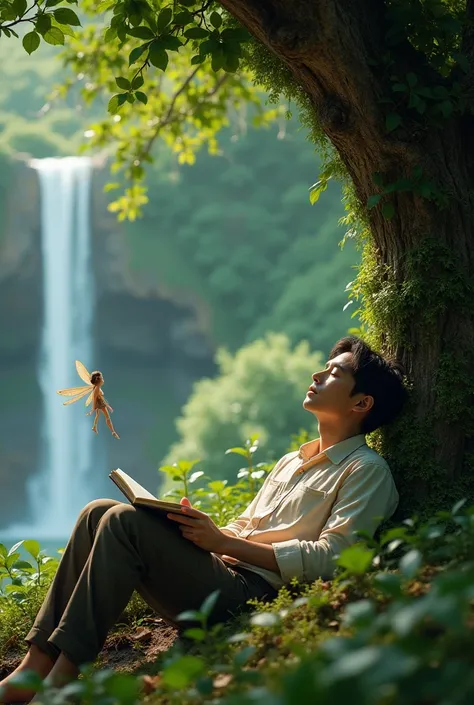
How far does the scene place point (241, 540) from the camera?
2.71 metres

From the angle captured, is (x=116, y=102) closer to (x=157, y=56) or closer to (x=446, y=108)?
(x=157, y=56)

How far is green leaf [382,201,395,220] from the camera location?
117 inches

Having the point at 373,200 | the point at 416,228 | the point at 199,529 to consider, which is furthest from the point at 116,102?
the point at 199,529

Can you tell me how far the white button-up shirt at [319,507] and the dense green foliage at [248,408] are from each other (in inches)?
449

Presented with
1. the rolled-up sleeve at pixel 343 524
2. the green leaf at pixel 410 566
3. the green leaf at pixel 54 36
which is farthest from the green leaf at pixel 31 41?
the green leaf at pixel 410 566

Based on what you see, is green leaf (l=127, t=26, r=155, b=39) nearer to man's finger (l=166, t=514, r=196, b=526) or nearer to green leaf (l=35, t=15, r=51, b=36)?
green leaf (l=35, t=15, r=51, b=36)

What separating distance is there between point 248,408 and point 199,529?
40.2 ft

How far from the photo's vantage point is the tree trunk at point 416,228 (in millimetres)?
2867

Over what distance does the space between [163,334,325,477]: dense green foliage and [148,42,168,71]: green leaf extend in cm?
1151

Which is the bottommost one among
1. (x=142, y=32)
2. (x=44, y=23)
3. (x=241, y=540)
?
(x=241, y=540)

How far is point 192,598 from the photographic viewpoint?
2.65 metres

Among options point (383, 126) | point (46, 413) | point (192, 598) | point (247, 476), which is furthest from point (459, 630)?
point (46, 413)

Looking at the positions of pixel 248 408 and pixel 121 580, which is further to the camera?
pixel 248 408

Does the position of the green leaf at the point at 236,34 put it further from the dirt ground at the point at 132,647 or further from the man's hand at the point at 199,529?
the dirt ground at the point at 132,647
